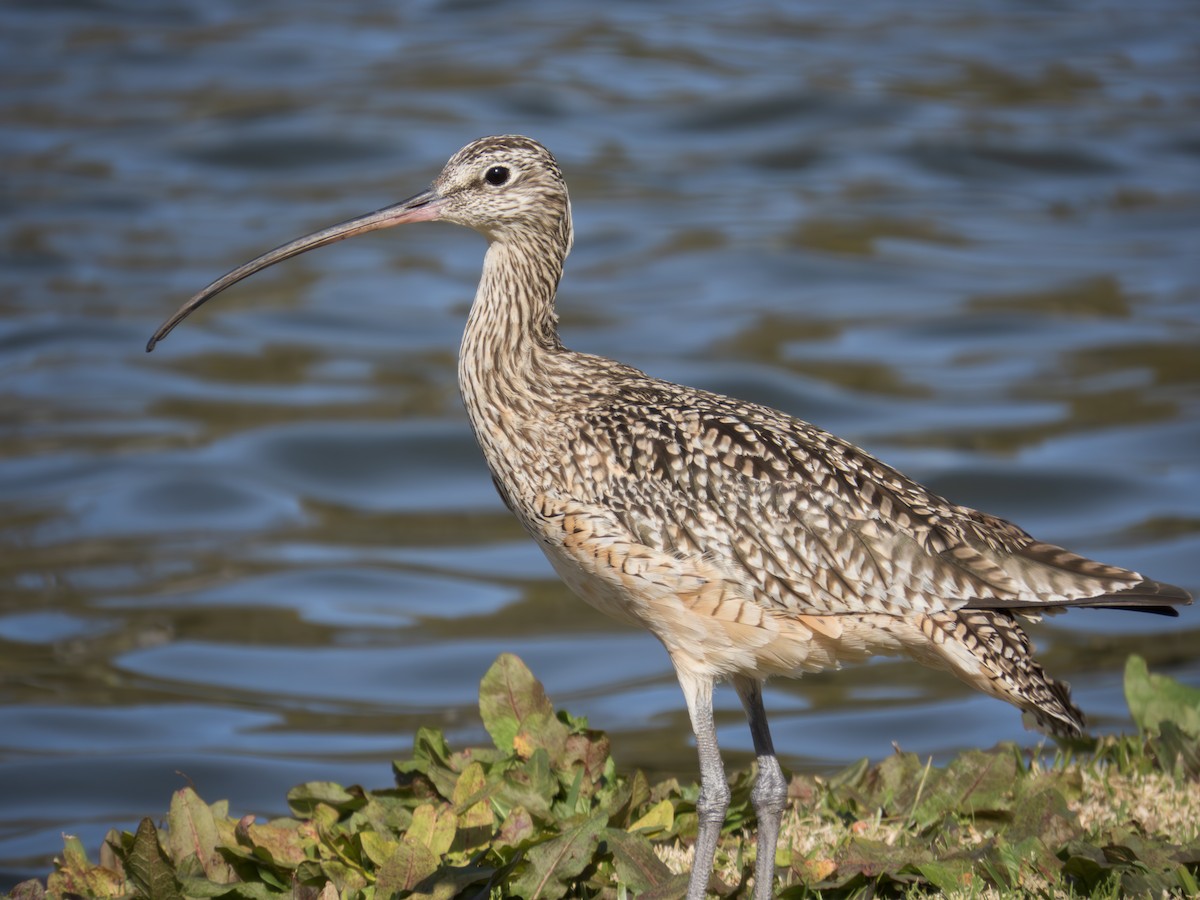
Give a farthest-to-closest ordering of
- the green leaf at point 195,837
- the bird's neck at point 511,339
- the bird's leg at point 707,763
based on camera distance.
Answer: the bird's neck at point 511,339, the green leaf at point 195,837, the bird's leg at point 707,763

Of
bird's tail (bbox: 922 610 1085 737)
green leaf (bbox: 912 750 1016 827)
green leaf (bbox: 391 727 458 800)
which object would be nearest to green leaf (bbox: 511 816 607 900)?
green leaf (bbox: 391 727 458 800)

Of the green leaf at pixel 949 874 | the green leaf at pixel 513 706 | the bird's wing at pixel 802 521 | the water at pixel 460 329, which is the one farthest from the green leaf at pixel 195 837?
the water at pixel 460 329

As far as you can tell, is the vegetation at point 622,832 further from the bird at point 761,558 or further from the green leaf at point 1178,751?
the bird at point 761,558

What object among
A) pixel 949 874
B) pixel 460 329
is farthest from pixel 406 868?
pixel 460 329

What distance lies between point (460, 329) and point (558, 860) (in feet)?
41.4

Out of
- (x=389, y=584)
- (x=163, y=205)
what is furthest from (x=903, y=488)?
(x=163, y=205)

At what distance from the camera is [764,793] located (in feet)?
20.5

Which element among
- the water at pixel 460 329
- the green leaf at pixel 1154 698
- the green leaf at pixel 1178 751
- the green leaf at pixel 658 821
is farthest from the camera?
the water at pixel 460 329

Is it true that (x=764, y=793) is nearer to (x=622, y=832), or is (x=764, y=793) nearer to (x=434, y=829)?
(x=622, y=832)

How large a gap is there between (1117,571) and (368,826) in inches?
105

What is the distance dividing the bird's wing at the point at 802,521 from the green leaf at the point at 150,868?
1.82m

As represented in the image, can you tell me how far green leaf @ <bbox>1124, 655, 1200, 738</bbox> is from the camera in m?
7.51

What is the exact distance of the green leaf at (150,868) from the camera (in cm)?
596

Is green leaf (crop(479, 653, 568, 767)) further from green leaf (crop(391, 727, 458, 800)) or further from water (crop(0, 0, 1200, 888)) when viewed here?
water (crop(0, 0, 1200, 888))
